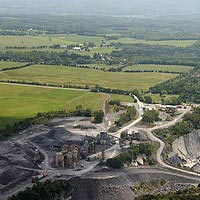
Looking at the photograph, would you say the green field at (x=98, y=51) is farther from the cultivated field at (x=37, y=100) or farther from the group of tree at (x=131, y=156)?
the group of tree at (x=131, y=156)

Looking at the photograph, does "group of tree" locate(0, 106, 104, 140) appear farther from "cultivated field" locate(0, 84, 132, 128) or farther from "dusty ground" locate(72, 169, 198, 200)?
"dusty ground" locate(72, 169, 198, 200)

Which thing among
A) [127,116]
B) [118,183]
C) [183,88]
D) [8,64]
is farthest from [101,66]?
[118,183]

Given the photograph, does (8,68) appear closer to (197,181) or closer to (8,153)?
(8,153)

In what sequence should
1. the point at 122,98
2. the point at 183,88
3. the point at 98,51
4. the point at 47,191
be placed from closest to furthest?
the point at 47,191 < the point at 122,98 < the point at 183,88 < the point at 98,51

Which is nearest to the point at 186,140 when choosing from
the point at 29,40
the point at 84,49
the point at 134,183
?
the point at 134,183

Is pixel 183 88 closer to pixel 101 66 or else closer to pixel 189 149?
pixel 101 66

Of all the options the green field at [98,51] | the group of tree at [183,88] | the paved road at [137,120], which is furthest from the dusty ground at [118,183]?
the green field at [98,51]
